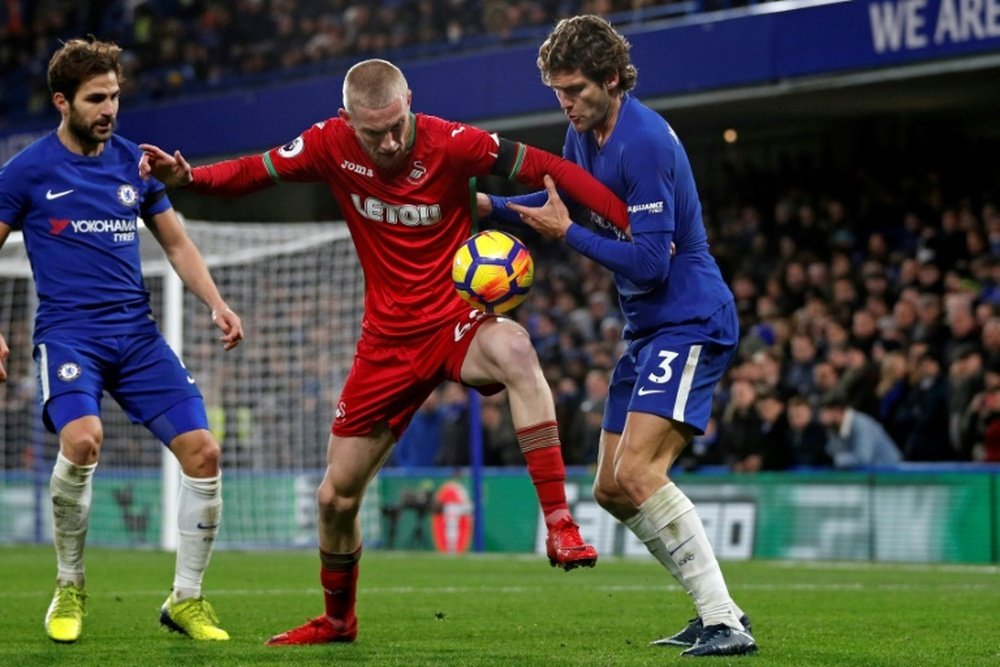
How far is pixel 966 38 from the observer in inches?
677

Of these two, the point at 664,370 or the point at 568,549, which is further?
the point at 664,370

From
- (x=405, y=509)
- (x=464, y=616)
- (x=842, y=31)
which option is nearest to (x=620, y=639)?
(x=464, y=616)

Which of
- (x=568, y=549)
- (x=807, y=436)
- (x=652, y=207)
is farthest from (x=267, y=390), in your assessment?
(x=568, y=549)

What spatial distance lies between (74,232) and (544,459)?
2.35m

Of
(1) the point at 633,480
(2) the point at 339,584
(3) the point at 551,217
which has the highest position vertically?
(3) the point at 551,217

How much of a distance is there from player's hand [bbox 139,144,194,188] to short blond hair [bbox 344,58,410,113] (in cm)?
74

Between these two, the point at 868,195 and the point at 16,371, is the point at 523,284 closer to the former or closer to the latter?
the point at 868,195

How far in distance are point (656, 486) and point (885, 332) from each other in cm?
1024

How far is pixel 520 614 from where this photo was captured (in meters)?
8.76

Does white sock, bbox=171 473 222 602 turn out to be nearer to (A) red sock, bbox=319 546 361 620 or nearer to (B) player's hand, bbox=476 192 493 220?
(A) red sock, bbox=319 546 361 620

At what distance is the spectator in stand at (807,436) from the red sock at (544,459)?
9.17 meters

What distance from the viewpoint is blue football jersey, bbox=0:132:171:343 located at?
732cm

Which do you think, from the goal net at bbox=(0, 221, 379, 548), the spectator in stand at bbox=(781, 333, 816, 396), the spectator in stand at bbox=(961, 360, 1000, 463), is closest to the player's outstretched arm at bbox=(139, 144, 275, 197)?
the spectator in stand at bbox=(961, 360, 1000, 463)

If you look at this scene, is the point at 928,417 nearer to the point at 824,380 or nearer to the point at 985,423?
the point at 985,423
